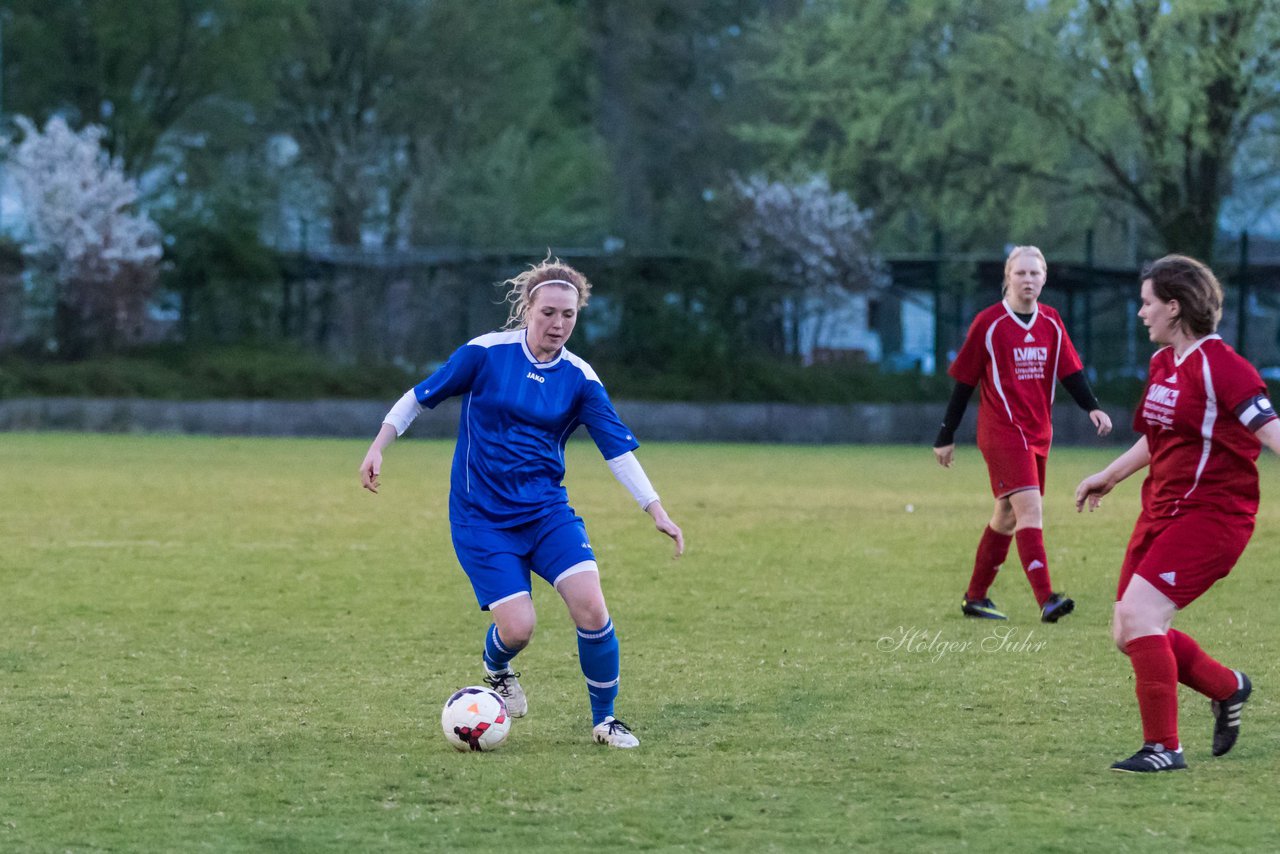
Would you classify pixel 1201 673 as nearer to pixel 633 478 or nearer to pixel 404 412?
pixel 633 478

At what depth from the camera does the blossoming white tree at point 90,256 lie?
1227 inches

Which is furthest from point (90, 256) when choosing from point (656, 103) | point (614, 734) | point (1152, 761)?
point (1152, 761)

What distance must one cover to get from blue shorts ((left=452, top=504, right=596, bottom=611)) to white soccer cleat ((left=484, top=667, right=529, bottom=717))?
1.26ft

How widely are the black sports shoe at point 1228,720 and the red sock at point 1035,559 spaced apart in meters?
3.44

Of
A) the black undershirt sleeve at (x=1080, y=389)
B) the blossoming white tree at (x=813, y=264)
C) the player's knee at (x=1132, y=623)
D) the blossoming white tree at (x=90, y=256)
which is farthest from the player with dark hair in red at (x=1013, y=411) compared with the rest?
the blossoming white tree at (x=90, y=256)

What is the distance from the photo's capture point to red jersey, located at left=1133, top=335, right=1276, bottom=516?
18.7ft

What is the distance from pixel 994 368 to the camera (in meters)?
9.60

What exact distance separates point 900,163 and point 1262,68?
22.3 feet

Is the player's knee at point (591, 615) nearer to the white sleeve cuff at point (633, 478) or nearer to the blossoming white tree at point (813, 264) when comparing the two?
the white sleeve cuff at point (633, 478)

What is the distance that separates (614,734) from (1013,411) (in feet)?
13.7

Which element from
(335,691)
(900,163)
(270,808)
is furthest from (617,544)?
(900,163)

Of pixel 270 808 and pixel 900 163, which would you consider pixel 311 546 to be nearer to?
pixel 270 808

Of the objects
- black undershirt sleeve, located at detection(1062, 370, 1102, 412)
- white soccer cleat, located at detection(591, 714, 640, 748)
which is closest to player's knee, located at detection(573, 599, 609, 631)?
white soccer cleat, located at detection(591, 714, 640, 748)

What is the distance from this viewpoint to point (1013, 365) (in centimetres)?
957
